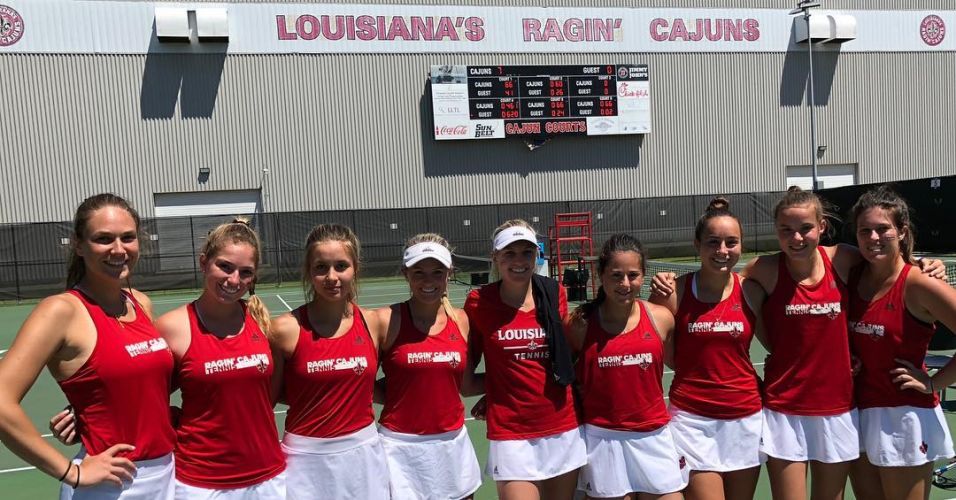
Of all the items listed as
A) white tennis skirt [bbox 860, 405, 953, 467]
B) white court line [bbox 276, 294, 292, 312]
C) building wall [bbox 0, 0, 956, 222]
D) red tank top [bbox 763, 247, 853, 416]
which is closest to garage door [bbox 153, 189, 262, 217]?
building wall [bbox 0, 0, 956, 222]

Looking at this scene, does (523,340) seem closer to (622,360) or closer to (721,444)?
(622,360)

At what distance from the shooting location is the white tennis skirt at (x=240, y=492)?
295cm

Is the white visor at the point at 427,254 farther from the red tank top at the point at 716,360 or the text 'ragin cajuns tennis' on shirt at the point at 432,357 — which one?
the red tank top at the point at 716,360

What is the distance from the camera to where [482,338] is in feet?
12.1

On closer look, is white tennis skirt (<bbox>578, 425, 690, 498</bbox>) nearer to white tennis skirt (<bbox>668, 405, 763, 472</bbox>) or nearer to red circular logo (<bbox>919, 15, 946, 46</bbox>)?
white tennis skirt (<bbox>668, 405, 763, 472</bbox>)

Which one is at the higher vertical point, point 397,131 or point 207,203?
point 397,131

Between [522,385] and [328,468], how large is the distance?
96 cm

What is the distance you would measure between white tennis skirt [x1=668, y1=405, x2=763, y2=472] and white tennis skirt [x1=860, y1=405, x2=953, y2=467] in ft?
1.84

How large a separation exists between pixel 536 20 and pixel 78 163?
636 inches

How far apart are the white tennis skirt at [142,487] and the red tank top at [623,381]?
1.85 metres

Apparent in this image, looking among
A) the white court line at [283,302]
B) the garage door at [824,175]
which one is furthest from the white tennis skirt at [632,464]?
the garage door at [824,175]

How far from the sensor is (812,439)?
365cm

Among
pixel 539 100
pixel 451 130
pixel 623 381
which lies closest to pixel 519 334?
pixel 623 381

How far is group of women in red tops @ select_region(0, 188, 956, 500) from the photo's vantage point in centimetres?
327
